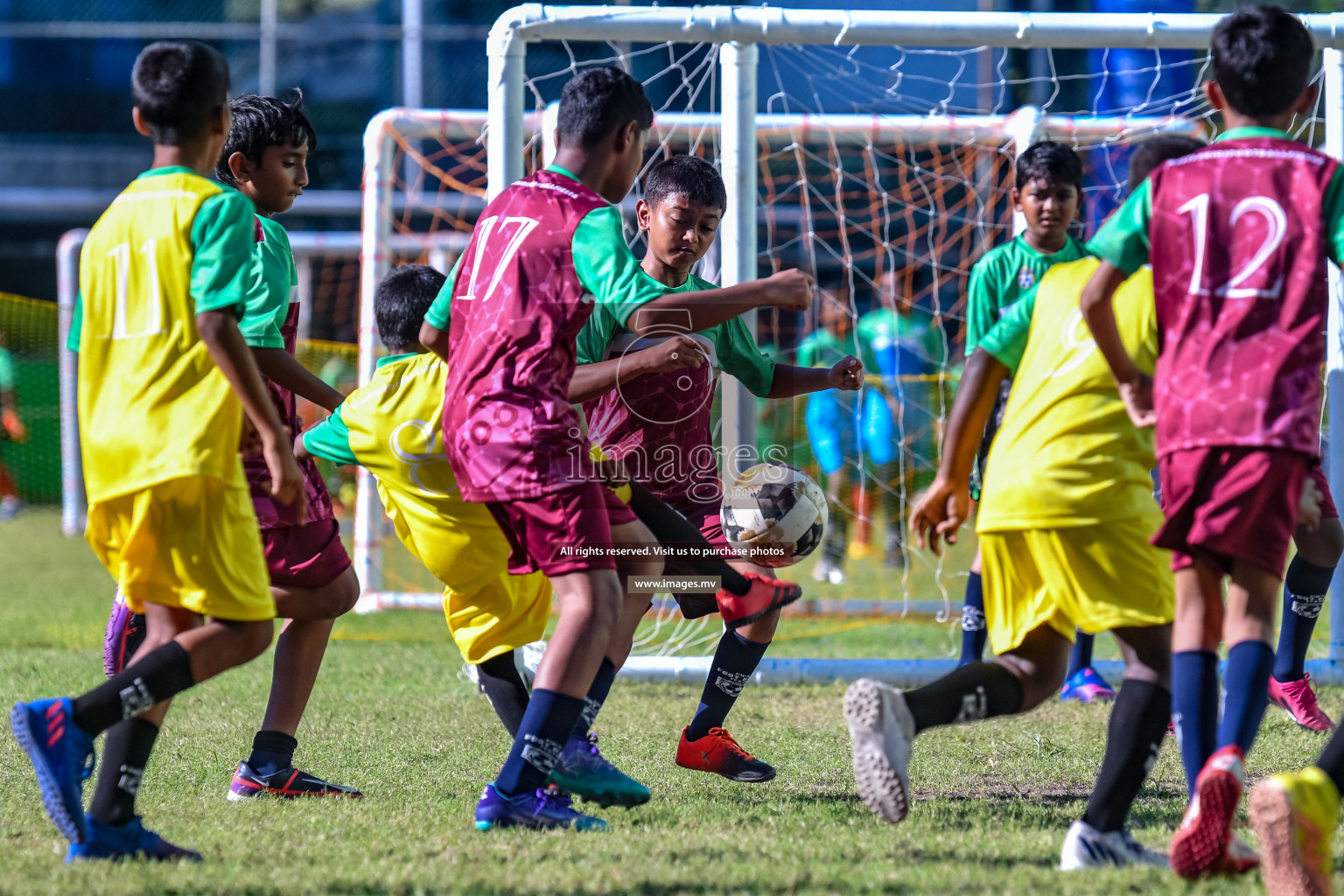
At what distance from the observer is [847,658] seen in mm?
5762

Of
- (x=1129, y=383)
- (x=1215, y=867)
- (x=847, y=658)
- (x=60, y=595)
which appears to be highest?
(x=1129, y=383)

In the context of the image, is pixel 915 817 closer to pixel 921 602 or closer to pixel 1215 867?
pixel 1215 867

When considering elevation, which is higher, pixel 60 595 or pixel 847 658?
pixel 847 658

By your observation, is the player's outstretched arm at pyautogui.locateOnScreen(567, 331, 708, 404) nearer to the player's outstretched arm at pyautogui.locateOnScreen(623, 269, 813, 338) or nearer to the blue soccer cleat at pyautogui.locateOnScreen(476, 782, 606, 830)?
the player's outstretched arm at pyautogui.locateOnScreen(623, 269, 813, 338)

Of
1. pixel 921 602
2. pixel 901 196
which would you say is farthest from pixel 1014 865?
pixel 901 196

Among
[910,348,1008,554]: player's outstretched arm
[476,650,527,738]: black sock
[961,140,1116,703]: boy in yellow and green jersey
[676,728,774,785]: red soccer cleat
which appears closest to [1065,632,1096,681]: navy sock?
[961,140,1116,703]: boy in yellow and green jersey

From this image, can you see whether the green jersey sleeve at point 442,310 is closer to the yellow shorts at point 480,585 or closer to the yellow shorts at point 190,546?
A: the yellow shorts at point 480,585

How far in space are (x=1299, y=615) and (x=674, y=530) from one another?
2197 mm

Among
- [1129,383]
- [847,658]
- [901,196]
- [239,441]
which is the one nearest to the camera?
[1129,383]

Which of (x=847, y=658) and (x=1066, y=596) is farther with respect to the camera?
(x=847, y=658)

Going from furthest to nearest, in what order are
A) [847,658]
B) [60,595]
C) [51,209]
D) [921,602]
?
[51,209] → [60,595] → [921,602] → [847,658]

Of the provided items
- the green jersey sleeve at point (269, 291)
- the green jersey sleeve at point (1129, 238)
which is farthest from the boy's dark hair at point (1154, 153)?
the green jersey sleeve at point (269, 291)

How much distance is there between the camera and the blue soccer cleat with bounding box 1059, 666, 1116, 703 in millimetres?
5117

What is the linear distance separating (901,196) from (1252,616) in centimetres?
709
